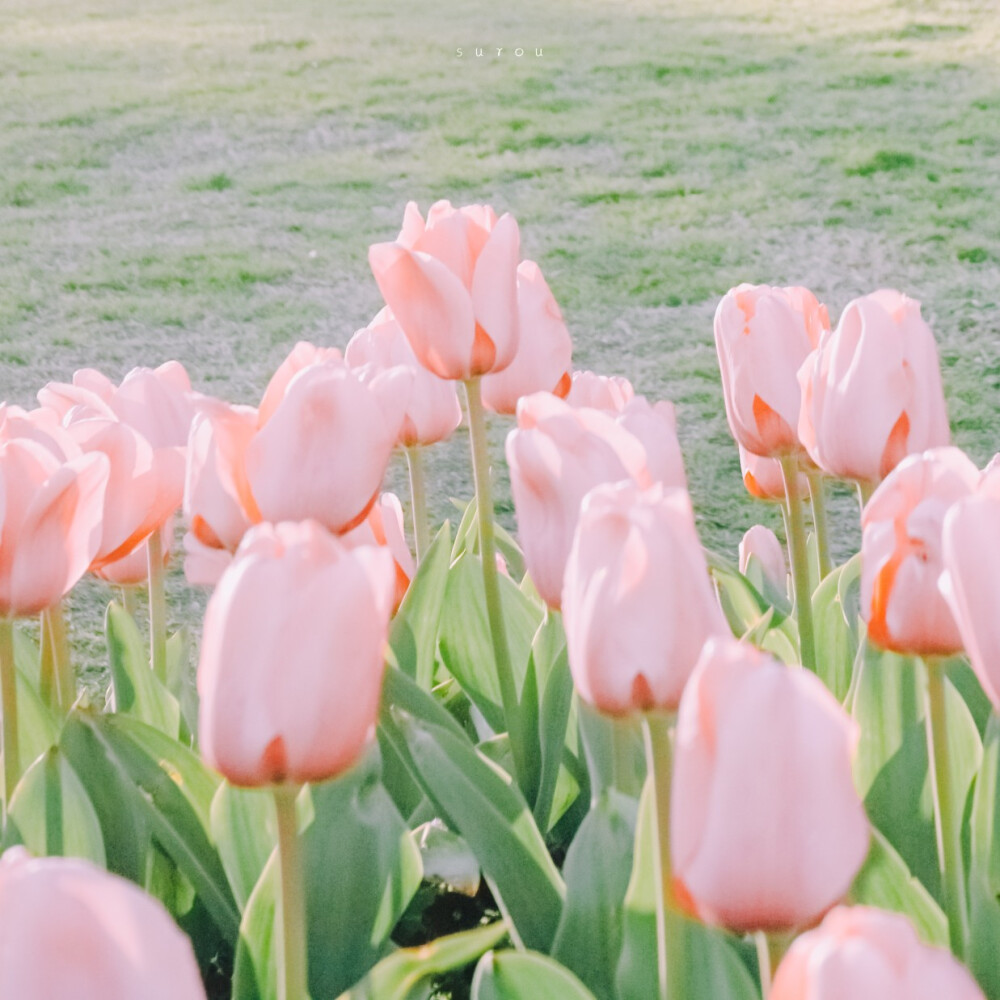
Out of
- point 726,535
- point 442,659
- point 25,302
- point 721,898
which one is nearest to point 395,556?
point 442,659

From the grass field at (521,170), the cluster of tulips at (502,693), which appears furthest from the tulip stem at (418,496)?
the grass field at (521,170)

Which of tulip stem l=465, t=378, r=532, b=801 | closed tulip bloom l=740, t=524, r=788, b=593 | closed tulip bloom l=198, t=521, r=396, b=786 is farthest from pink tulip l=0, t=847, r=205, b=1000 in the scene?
closed tulip bloom l=740, t=524, r=788, b=593

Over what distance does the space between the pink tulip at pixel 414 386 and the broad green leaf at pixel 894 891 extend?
505 mm

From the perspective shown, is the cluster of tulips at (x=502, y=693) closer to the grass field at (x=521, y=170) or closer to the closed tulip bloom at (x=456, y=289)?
the closed tulip bloom at (x=456, y=289)

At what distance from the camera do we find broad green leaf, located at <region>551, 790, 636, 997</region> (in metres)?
0.68

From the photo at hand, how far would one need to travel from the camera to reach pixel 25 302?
4461 millimetres

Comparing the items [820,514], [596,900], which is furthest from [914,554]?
[820,514]

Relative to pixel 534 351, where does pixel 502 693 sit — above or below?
below

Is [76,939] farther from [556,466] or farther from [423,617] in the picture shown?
[423,617]

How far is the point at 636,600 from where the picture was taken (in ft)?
1.75

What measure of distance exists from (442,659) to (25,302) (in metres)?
3.81

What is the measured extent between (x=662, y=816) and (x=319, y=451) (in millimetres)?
263

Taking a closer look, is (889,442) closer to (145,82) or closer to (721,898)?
(721,898)

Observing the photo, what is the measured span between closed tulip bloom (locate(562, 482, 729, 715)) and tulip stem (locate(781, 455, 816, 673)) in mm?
360
